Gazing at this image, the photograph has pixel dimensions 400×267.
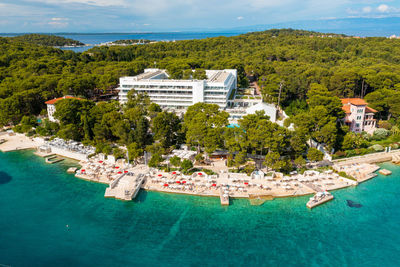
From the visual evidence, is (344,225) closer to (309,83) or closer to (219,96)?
(219,96)

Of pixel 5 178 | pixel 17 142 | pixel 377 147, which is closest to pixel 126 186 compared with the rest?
pixel 5 178

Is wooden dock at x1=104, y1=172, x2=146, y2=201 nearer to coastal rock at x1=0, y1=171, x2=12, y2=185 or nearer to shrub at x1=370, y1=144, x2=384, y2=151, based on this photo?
coastal rock at x1=0, y1=171, x2=12, y2=185

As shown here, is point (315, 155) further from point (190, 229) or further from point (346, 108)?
point (190, 229)

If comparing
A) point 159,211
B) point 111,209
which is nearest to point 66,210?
point 111,209

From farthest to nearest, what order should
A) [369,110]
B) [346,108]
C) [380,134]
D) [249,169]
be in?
[369,110] → [346,108] → [380,134] → [249,169]

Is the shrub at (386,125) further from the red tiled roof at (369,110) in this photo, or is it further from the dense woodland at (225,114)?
the red tiled roof at (369,110)

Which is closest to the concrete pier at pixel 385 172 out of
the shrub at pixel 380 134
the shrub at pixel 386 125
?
the shrub at pixel 380 134
